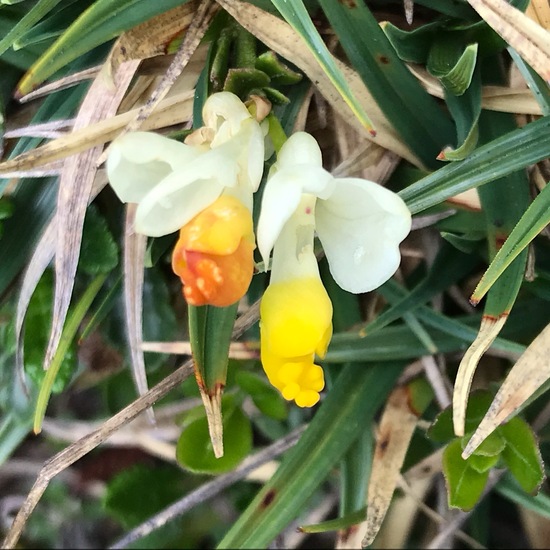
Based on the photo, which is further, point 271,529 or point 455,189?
point 271,529

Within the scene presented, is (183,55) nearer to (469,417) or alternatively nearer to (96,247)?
(96,247)

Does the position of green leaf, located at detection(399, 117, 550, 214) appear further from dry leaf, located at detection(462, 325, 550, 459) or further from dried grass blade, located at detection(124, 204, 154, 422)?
dried grass blade, located at detection(124, 204, 154, 422)

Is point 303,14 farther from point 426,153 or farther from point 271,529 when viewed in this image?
point 271,529

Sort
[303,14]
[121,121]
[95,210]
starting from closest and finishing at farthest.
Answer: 1. [303,14]
2. [121,121]
3. [95,210]

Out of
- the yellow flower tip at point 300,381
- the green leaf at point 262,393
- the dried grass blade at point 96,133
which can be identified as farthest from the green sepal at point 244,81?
the green leaf at point 262,393

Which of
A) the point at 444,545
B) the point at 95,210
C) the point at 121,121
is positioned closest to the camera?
the point at 121,121

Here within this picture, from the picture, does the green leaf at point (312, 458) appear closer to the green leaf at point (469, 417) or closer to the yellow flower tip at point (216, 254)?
the green leaf at point (469, 417)

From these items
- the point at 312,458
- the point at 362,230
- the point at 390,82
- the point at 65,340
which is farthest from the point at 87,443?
the point at 390,82

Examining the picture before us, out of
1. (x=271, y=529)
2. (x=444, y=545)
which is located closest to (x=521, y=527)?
(x=444, y=545)
